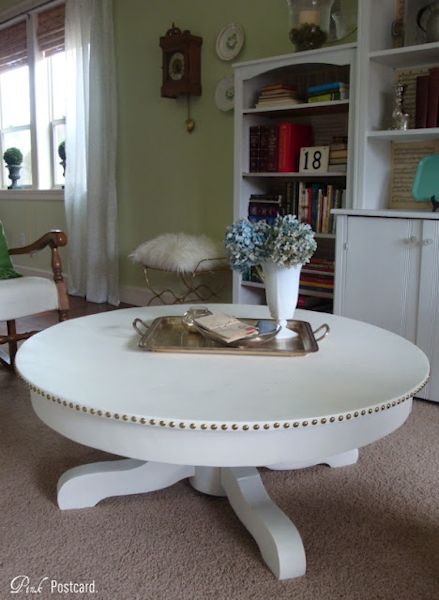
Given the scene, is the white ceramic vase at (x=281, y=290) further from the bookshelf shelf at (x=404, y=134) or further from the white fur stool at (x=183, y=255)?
the white fur stool at (x=183, y=255)

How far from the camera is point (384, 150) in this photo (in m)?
2.80

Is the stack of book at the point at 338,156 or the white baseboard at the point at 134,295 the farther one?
the white baseboard at the point at 134,295

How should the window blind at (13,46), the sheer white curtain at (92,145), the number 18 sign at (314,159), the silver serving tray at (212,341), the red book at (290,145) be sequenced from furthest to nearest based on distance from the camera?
the window blind at (13,46)
the sheer white curtain at (92,145)
the red book at (290,145)
the number 18 sign at (314,159)
the silver serving tray at (212,341)

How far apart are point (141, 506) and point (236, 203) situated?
1863 mm

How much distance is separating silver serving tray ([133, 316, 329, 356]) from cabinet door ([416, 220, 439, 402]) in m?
0.82

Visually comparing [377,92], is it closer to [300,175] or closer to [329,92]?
[329,92]

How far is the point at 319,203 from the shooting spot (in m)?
2.97

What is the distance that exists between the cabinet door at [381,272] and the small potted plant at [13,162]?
373 centimetres

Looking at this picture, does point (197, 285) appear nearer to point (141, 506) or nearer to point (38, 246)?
point (38, 246)

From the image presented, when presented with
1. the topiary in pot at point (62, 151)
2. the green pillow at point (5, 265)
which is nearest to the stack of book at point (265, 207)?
the green pillow at point (5, 265)

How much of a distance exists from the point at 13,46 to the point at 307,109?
3.42 m

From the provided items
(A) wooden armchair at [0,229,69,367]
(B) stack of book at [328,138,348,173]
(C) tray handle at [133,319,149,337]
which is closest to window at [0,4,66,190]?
(A) wooden armchair at [0,229,69,367]

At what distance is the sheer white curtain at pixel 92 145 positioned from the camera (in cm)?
421

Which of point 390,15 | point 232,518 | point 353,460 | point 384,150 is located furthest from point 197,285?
point 232,518
